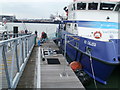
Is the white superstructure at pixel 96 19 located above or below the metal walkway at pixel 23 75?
above

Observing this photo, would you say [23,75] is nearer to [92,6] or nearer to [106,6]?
[92,6]

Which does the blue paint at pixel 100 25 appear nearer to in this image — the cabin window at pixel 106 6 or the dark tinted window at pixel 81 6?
the cabin window at pixel 106 6

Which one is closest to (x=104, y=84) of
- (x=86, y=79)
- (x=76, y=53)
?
(x=86, y=79)

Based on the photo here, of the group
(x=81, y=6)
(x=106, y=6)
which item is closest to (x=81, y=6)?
(x=81, y=6)

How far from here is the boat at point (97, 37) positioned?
6.46m

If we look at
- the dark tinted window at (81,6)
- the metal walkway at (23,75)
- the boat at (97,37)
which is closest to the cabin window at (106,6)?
the boat at (97,37)

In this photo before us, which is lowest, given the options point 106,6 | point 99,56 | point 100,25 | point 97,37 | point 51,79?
point 51,79

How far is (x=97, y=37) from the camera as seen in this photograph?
26.2 feet

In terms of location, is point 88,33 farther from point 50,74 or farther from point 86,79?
point 50,74

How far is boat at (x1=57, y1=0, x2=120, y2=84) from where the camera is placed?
646 cm

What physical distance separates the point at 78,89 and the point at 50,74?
1490mm

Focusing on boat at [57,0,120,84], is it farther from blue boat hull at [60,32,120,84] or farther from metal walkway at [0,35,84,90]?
metal walkway at [0,35,84,90]

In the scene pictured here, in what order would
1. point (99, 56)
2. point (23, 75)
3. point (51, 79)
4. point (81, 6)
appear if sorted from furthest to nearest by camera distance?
point (81, 6) → point (99, 56) → point (23, 75) → point (51, 79)

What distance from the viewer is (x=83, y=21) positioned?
29.1 ft
